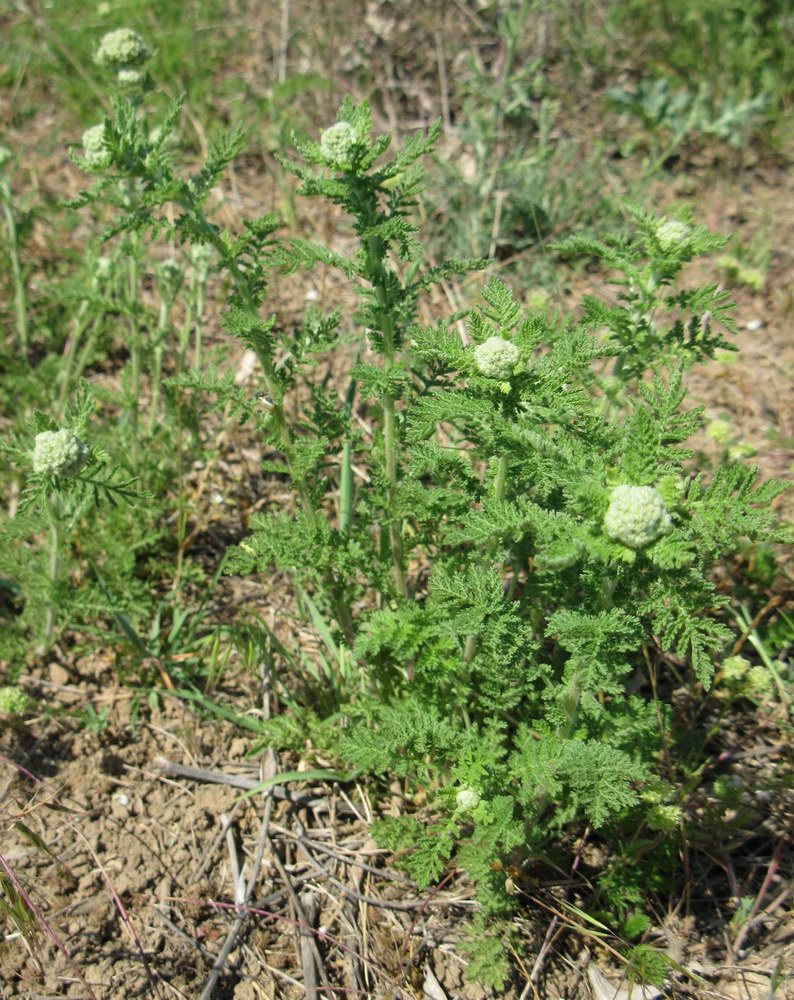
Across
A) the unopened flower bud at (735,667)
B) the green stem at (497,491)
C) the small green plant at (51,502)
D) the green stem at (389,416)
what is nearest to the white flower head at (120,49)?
the small green plant at (51,502)

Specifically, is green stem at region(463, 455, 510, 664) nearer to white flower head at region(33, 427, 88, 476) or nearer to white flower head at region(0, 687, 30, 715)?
white flower head at region(33, 427, 88, 476)

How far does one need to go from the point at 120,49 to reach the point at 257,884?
3.24 meters

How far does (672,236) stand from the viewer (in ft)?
7.86

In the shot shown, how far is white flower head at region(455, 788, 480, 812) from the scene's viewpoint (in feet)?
7.52

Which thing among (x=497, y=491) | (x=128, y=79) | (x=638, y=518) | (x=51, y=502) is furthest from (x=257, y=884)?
(x=128, y=79)

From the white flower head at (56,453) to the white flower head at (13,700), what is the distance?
972 mm

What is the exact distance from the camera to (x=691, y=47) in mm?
5785

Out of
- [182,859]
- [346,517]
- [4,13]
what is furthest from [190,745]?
[4,13]

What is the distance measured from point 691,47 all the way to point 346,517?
492 centimetres

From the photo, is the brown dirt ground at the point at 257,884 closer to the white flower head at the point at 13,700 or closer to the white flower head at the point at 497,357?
the white flower head at the point at 13,700

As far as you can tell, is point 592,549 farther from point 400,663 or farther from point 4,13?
point 4,13

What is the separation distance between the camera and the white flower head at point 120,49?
3188 mm

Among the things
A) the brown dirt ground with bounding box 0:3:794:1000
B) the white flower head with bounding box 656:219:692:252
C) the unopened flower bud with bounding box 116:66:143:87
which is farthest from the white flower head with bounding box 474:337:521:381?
the unopened flower bud with bounding box 116:66:143:87

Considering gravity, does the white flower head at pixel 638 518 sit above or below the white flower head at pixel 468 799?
above
